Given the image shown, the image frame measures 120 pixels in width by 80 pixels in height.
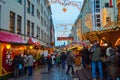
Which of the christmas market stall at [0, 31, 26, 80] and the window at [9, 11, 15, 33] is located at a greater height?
the window at [9, 11, 15, 33]

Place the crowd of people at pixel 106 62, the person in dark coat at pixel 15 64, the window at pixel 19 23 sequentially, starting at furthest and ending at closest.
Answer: the window at pixel 19 23 < the person in dark coat at pixel 15 64 < the crowd of people at pixel 106 62

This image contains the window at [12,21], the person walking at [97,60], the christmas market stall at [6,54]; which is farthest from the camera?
the window at [12,21]

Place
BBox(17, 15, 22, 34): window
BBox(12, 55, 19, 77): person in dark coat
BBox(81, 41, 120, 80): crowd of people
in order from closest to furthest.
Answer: BBox(81, 41, 120, 80): crowd of people
BBox(12, 55, 19, 77): person in dark coat
BBox(17, 15, 22, 34): window

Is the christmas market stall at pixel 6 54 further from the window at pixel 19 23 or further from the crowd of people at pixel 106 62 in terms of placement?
the crowd of people at pixel 106 62

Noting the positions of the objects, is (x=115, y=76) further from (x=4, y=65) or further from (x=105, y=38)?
(x=4, y=65)

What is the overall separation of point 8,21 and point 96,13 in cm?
3565

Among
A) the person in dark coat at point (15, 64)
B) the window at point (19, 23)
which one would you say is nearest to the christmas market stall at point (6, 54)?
the person in dark coat at point (15, 64)

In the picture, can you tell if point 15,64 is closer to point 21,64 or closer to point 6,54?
point 21,64

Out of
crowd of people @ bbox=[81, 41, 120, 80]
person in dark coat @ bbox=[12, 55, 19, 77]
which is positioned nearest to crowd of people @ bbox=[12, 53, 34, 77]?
person in dark coat @ bbox=[12, 55, 19, 77]

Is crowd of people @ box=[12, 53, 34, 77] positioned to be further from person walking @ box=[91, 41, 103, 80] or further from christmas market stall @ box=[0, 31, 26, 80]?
person walking @ box=[91, 41, 103, 80]

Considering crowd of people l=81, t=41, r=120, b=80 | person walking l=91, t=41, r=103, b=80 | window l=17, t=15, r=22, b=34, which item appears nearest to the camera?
crowd of people l=81, t=41, r=120, b=80

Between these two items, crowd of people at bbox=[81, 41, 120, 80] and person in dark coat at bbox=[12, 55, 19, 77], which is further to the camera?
person in dark coat at bbox=[12, 55, 19, 77]

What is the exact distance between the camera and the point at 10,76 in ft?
77.8

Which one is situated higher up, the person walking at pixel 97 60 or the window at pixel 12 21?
the window at pixel 12 21
